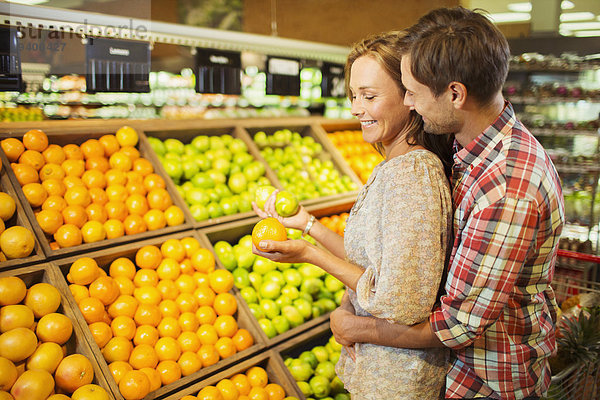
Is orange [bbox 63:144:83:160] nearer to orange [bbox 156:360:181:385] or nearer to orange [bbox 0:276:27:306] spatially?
orange [bbox 0:276:27:306]

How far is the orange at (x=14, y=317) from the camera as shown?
1.62 m

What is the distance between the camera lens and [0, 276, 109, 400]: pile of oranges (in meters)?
1.51

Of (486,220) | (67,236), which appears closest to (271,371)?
(67,236)

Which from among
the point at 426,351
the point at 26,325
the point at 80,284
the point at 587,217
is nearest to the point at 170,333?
the point at 80,284

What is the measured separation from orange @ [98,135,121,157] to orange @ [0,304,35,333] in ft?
3.45

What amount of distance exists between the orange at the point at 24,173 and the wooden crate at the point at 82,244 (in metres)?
0.02

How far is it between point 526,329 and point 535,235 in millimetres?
357

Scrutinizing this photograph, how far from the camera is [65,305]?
5.96 feet

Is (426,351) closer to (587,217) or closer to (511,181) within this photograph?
(511,181)

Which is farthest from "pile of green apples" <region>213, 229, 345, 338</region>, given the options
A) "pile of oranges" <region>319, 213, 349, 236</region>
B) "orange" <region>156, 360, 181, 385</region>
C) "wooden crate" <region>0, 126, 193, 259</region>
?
"orange" <region>156, 360, 181, 385</region>

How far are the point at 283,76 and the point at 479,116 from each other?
2584 millimetres

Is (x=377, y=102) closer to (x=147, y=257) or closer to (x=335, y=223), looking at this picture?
(x=147, y=257)

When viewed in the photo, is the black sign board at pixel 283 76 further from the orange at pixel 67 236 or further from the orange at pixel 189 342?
the orange at pixel 189 342

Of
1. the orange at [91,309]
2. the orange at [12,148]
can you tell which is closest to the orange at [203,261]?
the orange at [91,309]
